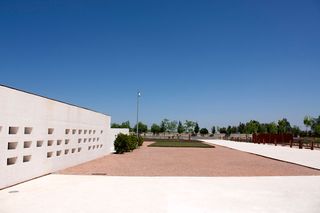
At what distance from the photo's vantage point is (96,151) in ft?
71.5

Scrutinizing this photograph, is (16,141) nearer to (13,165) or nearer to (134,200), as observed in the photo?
(13,165)

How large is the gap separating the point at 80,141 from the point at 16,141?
309 inches

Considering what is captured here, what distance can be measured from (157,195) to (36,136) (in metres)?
5.26

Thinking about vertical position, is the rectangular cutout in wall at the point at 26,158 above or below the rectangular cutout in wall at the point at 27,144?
below

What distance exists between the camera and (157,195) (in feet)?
29.3

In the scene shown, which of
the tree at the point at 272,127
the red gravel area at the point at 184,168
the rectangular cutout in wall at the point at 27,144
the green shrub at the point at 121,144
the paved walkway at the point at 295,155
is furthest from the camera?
the tree at the point at 272,127

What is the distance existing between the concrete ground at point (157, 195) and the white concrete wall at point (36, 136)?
0.59 m

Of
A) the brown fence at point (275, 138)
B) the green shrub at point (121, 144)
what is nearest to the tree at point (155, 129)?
the brown fence at point (275, 138)

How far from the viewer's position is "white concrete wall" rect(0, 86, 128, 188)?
973 cm

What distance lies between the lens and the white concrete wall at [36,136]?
9.73 meters

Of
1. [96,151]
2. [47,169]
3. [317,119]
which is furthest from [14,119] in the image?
[317,119]

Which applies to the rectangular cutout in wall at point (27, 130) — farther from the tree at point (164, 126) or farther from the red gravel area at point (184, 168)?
the tree at point (164, 126)

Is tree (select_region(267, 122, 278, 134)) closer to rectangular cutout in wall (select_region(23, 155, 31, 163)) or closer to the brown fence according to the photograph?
the brown fence

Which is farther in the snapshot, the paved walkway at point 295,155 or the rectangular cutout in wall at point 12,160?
the paved walkway at point 295,155
